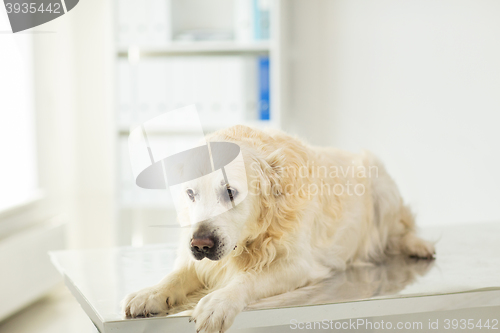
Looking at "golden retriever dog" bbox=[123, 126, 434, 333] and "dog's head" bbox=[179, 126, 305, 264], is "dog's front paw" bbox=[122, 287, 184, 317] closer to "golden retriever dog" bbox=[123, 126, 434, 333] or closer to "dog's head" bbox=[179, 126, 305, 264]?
"golden retriever dog" bbox=[123, 126, 434, 333]

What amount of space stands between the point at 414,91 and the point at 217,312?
63.0 inches

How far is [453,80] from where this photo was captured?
180cm

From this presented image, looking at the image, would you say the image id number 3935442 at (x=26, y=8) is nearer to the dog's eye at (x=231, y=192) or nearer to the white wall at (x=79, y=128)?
the white wall at (x=79, y=128)

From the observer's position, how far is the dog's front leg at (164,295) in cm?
75

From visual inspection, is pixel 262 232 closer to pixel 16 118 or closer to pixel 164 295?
pixel 164 295

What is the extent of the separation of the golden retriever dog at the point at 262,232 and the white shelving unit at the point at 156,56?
1290 mm

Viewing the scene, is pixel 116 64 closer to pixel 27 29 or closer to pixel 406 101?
pixel 27 29

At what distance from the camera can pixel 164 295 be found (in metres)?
0.80

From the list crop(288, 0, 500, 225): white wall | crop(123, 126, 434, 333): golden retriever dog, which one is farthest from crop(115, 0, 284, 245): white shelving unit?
crop(123, 126, 434, 333): golden retriever dog

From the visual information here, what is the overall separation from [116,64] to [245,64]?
669mm

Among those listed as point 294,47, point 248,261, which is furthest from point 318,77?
point 248,261

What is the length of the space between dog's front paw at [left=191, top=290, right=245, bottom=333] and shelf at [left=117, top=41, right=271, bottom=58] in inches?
67.7
